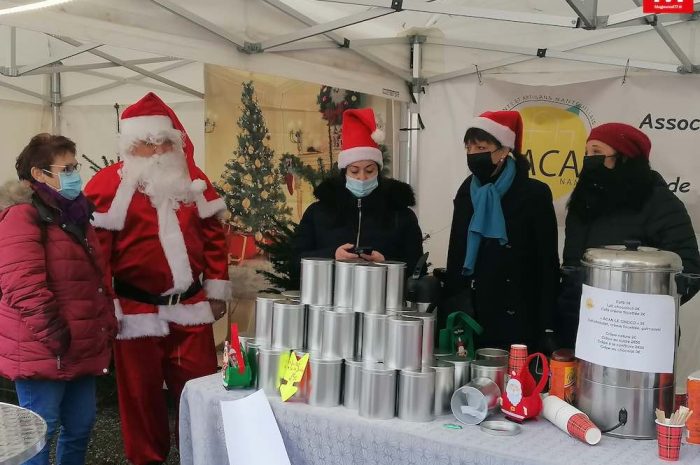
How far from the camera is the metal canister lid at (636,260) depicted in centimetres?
133

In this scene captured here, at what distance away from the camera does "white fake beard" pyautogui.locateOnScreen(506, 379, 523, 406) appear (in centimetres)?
145

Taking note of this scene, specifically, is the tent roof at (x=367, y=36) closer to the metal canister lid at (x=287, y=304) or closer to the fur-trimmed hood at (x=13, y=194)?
the fur-trimmed hood at (x=13, y=194)

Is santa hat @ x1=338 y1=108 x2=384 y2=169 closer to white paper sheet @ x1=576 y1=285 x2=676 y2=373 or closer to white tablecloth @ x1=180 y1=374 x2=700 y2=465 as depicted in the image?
white tablecloth @ x1=180 y1=374 x2=700 y2=465

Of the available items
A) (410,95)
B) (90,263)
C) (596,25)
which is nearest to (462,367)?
(90,263)

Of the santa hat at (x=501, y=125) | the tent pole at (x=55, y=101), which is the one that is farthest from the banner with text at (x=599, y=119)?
the tent pole at (x=55, y=101)

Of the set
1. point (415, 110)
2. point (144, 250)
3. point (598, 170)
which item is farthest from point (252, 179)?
point (598, 170)

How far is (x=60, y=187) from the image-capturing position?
2242 mm

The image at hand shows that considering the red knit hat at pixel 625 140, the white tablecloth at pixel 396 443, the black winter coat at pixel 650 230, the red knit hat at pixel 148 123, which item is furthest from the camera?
the red knit hat at pixel 148 123

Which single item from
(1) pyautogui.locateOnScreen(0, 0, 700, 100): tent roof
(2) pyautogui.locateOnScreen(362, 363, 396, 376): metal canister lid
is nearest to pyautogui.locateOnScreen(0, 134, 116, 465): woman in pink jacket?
(1) pyautogui.locateOnScreen(0, 0, 700, 100): tent roof

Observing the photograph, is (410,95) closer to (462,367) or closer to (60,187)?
(60,187)

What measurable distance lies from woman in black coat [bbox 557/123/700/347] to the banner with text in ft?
3.37

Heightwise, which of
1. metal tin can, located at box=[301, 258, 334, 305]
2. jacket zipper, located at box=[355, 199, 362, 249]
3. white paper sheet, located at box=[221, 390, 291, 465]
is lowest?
white paper sheet, located at box=[221, 390, 291, 465]

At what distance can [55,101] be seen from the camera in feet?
15.3

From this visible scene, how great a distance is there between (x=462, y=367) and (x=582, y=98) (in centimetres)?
228
